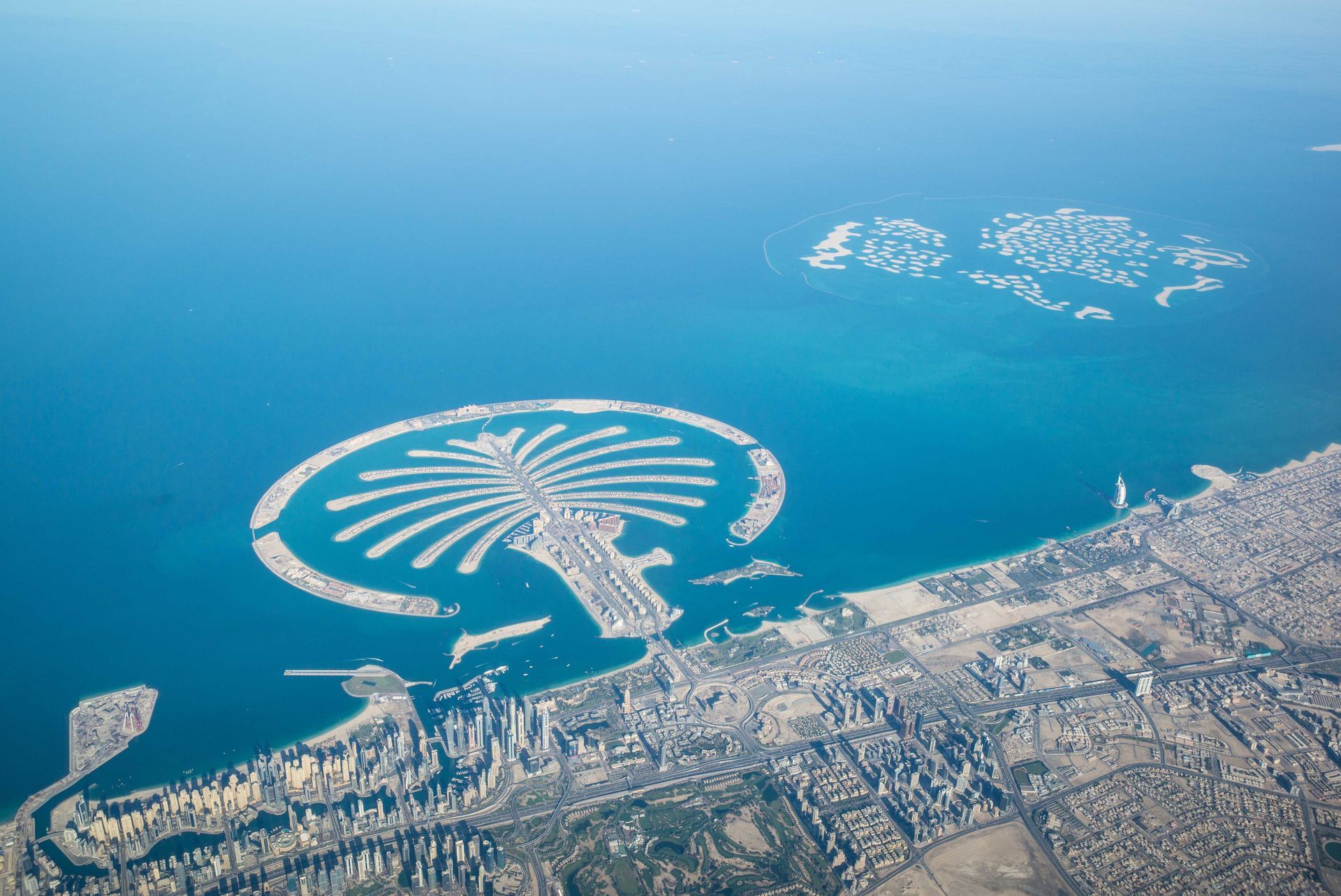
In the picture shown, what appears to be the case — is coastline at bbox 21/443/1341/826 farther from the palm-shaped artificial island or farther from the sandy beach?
the sandy beach

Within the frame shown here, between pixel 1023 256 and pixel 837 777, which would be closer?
pixel 837 777

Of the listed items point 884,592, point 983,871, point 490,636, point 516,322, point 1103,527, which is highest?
point 516,322

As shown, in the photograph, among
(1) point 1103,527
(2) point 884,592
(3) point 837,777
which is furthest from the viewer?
(1) point 1103,527

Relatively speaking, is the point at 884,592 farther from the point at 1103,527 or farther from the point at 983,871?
the point at 983,871

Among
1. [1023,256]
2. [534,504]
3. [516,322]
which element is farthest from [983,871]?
[1023,256]

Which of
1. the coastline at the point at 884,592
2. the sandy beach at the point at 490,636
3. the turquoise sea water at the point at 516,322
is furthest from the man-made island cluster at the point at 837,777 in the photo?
the turquoise sea water at the point at 516,322

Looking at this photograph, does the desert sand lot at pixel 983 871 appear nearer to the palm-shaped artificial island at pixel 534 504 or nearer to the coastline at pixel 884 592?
the coastline at pixel 884 592
